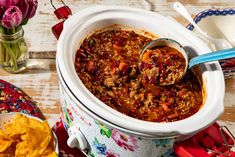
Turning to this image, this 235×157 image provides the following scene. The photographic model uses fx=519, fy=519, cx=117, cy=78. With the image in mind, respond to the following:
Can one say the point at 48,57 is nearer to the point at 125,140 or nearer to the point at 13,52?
the point at 13,52

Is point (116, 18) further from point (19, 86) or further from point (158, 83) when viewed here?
point (19, 86)

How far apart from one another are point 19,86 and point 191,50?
0.64m

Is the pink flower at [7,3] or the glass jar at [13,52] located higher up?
the pink flower at [7,3]

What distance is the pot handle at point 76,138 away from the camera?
1.49 m

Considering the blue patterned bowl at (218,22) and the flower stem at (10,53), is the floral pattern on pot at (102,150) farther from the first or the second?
the blue patterned bowl at (218,22)

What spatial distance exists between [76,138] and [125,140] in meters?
0.18

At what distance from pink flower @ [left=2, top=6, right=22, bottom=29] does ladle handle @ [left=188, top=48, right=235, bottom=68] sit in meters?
0.57

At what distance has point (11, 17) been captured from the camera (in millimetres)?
1636

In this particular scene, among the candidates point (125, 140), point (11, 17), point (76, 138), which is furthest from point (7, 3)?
point (125, 140)

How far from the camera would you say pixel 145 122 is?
1352mm

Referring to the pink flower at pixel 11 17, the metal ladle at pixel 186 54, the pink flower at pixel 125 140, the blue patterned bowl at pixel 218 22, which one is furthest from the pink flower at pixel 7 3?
the blue patterned bowl at pixel 218 22

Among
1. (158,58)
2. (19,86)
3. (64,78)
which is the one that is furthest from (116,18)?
(19,86)

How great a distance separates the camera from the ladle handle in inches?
56.3

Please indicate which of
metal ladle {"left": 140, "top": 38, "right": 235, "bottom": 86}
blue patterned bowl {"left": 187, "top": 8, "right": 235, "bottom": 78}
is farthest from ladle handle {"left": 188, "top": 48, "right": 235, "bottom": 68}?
blue patterned bowl {"left": 187, "top": 8, "right": 235, "bottom": 78}
